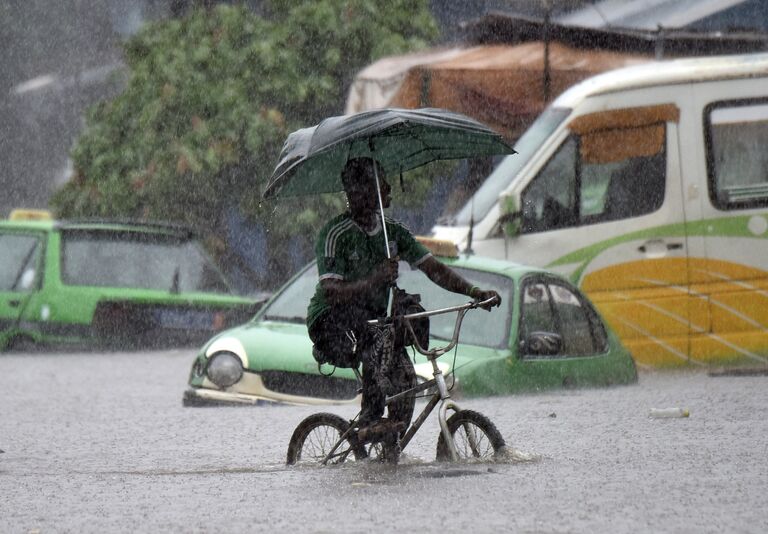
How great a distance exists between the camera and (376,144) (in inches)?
352

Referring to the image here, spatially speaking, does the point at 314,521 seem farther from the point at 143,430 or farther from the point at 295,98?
the point at 295,98

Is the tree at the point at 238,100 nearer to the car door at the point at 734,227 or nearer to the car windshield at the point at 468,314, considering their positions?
the car door at the point at 734,227

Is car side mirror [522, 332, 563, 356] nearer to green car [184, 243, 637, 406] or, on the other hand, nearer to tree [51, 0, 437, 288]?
green car [184, 243, 637, 406]

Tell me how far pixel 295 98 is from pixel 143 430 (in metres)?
14.0

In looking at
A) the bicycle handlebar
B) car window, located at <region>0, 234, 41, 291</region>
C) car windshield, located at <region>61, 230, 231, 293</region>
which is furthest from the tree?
the bicycle handlebar

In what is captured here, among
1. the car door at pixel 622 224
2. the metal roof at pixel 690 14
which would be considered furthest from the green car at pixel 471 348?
the metal roof at pixel 690 14

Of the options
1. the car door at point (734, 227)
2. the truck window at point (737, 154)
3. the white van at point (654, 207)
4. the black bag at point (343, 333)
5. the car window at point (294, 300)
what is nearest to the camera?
the black bag at point (343, 333)

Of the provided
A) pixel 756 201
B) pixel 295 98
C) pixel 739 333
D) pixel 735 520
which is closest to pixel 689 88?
pixel 756 201

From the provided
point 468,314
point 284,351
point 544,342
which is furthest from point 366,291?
point 468,314

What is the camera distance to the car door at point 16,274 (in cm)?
1842

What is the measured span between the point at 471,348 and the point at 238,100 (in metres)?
13.3

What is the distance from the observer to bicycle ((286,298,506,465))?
8.09 metres

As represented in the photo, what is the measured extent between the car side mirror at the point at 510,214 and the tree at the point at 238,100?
9.86 meters

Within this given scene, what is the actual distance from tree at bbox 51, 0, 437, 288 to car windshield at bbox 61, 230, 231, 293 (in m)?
5.32
